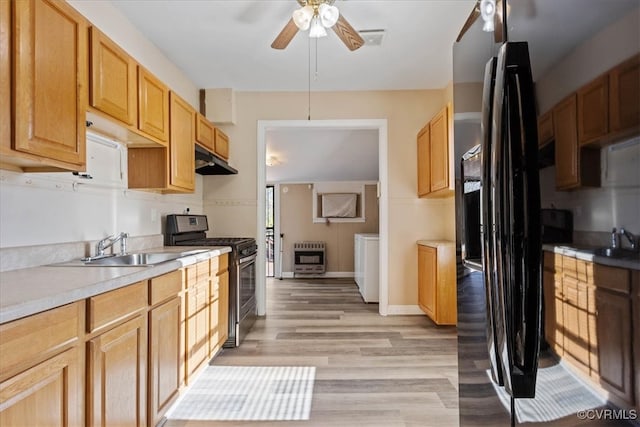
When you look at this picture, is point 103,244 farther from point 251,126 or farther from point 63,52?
point 251,126

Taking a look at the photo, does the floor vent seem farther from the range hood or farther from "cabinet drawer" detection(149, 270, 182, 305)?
"cabinet drawer" detection(149, 270, 182, 305)

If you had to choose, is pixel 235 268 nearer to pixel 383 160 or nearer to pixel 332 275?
pixel 383 160

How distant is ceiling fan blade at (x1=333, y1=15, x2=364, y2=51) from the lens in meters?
2.16

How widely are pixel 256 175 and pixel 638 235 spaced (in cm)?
366

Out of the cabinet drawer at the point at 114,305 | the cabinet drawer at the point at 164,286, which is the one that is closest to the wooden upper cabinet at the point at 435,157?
the cabinet drawer at the point at 164,286

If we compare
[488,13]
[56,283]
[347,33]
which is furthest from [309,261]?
[488,13]

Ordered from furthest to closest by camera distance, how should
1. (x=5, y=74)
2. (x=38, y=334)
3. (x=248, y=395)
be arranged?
(x=248, y=395)
(x=5, y=74)
(x=38, y=334)

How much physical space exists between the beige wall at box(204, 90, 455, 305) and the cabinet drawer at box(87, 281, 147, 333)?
7.96 ft

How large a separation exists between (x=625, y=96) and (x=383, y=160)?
3.45 m

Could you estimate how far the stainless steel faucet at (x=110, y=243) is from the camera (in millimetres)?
2020

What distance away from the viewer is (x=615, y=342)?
537mm

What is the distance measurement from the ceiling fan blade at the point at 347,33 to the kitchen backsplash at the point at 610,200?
1.95m

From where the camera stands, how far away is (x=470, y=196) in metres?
1.05

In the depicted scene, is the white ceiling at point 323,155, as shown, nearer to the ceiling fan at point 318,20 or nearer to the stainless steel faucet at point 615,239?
the ceiling fan at point 318,20
